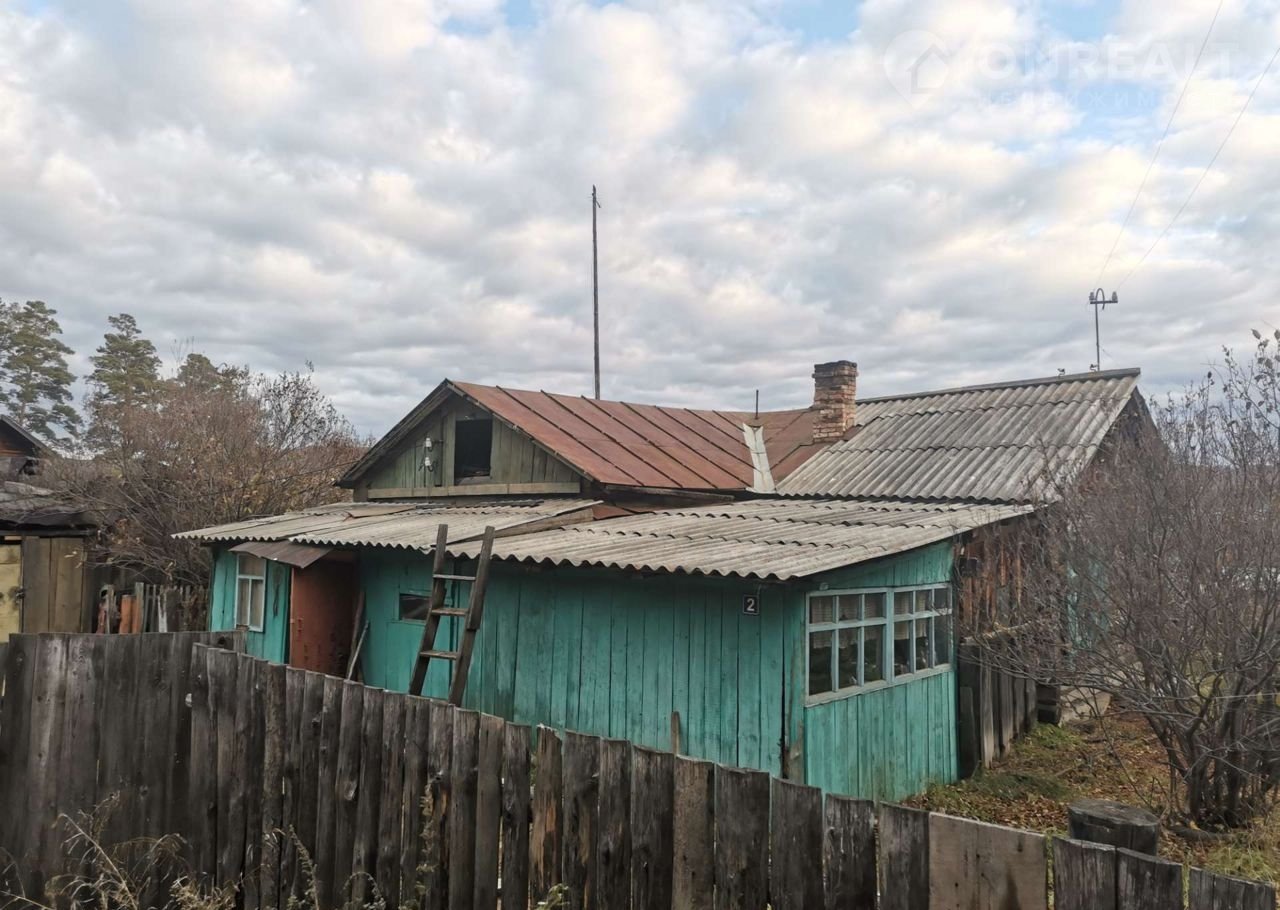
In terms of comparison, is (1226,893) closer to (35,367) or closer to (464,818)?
(464,818)

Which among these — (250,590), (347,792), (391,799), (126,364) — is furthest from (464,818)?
(126,364)

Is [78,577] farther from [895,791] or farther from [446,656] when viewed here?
[895,791]

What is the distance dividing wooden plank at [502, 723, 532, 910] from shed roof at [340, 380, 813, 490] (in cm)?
898

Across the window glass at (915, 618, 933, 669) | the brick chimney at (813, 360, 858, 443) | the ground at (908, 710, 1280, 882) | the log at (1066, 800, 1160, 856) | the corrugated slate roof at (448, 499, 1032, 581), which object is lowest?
the ground at (908, 710, 1280, 882)

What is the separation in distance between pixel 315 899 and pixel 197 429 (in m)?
16.5

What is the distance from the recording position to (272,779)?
4.26 metres

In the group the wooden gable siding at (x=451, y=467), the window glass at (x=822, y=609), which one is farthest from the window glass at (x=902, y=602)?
the wooden gable siding at (x=451, y=467)

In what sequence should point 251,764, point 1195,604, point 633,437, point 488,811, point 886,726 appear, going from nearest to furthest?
1. point 488,811
2. point 251,764
3. point 1195,604
4. point 886,726
5. point 633,437

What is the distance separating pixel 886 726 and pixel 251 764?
628 cm

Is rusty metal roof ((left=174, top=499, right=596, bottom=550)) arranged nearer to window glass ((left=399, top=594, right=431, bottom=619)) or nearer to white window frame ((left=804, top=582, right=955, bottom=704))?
window glass ((left=399, top=594, right=431, bottom=619))

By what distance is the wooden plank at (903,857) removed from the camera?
2471 millimetres

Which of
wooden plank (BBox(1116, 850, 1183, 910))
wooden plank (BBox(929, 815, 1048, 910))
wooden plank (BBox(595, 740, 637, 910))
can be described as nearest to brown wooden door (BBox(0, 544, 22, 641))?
wooden plank (BBox(595, 740, 637, 910))

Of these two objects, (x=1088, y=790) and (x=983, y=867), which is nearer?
(x=983, y=867)

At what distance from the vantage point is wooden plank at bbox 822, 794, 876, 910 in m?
2.58
